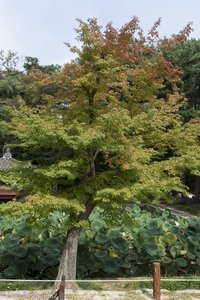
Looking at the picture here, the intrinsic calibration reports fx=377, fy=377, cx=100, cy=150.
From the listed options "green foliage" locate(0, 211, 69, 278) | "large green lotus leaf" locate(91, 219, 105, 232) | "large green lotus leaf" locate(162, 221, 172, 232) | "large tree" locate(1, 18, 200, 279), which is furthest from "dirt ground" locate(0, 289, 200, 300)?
"large green lotus leaf" locate(162, 221, 172, 232)

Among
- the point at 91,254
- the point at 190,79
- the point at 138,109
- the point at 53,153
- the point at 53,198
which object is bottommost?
the point at 91,254

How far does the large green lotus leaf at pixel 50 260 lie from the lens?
7.31 metres

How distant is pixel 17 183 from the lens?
6125 mm

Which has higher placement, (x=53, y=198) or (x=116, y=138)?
(x=116, y=138)

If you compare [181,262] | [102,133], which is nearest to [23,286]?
[102,133]

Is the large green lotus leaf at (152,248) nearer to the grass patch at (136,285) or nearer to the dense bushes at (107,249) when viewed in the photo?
the dense bushes at (107,249)

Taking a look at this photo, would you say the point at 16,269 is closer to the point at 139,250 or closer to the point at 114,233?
the point at 114,233

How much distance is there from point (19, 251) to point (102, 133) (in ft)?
10.3

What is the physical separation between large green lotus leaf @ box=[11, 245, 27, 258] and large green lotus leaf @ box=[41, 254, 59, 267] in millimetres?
377

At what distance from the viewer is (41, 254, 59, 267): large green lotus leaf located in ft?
24.0

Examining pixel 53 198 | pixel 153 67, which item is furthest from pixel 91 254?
pixel 153 67

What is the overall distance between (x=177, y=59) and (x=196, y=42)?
210 centimetres

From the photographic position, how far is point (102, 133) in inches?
226

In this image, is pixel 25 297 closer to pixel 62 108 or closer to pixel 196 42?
pixel 62 108
